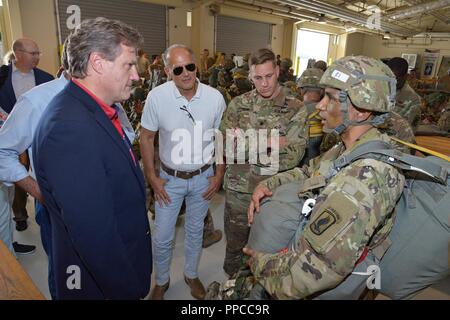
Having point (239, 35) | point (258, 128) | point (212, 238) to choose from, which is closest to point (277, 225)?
point (258, 128)

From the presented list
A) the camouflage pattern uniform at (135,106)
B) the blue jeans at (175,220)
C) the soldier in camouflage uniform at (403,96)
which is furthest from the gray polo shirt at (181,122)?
the soldier in camouflage uniform at (403,96)

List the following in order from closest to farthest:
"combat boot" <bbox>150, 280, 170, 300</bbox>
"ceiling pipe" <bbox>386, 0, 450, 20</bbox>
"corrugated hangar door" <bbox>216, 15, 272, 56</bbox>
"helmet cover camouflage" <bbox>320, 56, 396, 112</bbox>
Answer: "helmet cover camouflage" <bbox>320, 56, 396, 112</bbox> → "combat boot" <bbox>150, 280, 170, 300</bbox> → "ceiling pipe" <bbox>386, 0, 450, 20</bbox> → "corrugated hangar door" <bbox>216, 15, 272, 56</bbox>

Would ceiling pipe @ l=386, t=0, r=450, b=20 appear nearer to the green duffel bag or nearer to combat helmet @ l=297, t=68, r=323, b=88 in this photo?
combat helmet @ l=297, t=68, r=323, b=88

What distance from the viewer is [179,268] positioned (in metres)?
2.76

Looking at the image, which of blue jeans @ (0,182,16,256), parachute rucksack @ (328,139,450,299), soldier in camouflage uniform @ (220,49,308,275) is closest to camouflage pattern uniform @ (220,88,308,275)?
soldier in camouflage uniform @ (220,49,308,275)

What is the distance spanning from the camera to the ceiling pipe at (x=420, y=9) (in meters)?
8.77

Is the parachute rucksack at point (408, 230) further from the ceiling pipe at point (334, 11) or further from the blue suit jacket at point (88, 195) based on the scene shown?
the ceiling pipe at point (334, 11)

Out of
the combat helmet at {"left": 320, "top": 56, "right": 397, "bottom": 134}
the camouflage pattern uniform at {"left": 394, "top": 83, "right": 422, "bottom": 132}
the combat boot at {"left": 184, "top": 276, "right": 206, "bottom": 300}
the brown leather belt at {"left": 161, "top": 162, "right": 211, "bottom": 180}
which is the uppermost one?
the combat helmet at {"left": 320, "top": 56, "right": 397, "bottom": 134}

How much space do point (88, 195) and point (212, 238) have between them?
2.29 meters

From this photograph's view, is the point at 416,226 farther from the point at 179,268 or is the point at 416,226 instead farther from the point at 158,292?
the point at 179,268

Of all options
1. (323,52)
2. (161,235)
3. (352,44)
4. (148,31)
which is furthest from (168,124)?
(352,44)

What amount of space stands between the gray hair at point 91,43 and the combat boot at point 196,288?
189 cm

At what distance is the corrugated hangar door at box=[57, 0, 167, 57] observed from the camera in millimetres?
7320

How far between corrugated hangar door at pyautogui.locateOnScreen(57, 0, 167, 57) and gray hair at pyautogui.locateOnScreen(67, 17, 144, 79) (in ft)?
24.6
